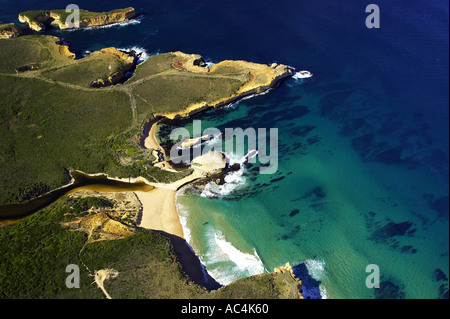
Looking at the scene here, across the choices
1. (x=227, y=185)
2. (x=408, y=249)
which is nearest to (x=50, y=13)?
(x=227, y=185)

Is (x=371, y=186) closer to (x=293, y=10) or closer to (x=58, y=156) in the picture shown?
(x=58, y=156)

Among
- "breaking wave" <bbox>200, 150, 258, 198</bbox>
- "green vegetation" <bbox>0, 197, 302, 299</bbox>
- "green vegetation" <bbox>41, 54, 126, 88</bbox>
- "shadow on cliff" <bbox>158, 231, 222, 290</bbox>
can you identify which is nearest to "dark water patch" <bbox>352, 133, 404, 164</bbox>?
"breaking wave" <bbox>200, 150, 258, 198</bbox>

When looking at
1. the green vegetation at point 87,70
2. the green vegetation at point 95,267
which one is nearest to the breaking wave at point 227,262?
the green vegetation at point 95,267

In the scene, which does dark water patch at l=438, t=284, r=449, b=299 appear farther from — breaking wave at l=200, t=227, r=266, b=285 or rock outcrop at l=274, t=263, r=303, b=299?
breaking wave at l=200, t=227, r=266, b=285

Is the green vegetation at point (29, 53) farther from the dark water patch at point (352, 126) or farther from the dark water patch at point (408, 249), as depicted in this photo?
the dark water patch at point (408, 249)

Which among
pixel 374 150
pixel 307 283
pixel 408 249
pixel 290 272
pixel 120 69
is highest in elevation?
pixel 120 69

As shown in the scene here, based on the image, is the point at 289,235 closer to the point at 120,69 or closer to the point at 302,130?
the point at 302,130
